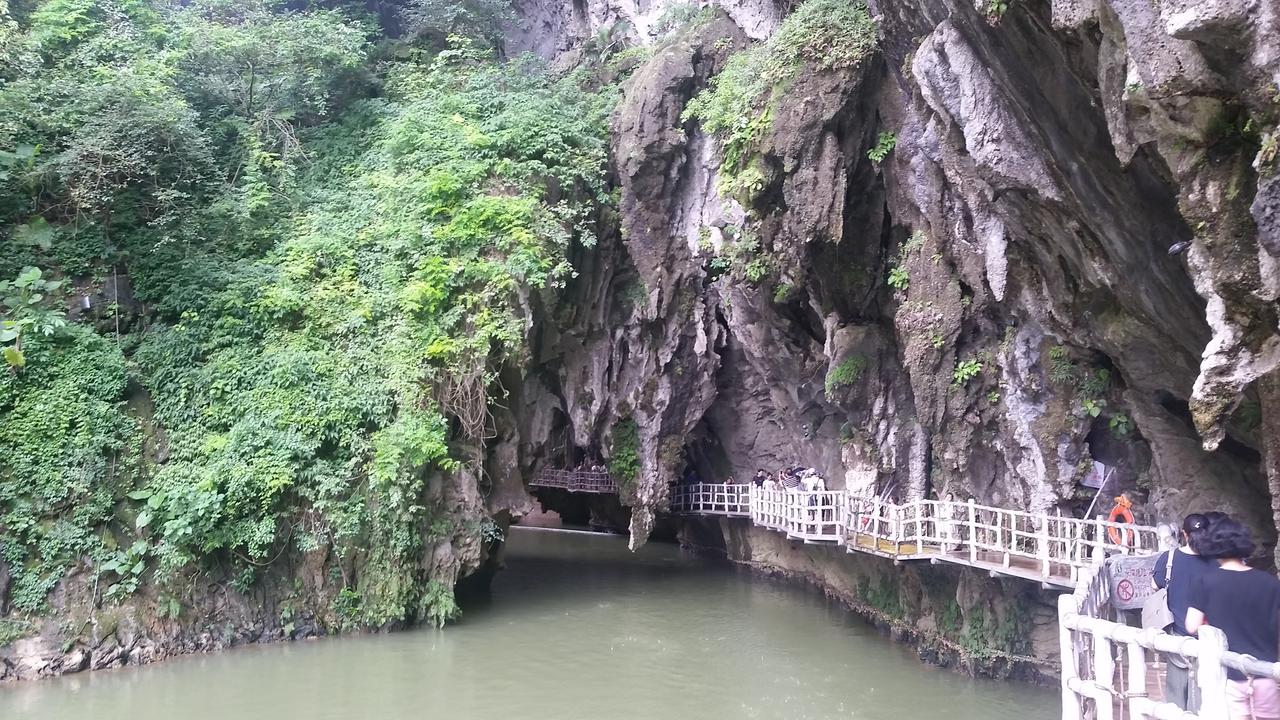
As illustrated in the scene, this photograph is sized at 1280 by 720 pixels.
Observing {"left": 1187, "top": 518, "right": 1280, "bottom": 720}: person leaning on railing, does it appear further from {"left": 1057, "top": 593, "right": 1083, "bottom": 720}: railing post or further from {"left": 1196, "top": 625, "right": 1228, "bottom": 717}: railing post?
{"left": 1057, "top": 593, "right": 1083, "bottom": 720}: railing post

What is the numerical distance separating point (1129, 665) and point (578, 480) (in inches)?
876

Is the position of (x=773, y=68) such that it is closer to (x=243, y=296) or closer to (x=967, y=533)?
(x=967, y=533)

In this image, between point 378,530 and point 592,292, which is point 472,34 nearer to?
point 592,292

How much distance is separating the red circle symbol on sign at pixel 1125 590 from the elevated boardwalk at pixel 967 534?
800 millimetres

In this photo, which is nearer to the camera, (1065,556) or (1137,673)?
(1137,673)

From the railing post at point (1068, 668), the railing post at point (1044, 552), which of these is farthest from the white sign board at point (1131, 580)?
the railing post at point (1044, 552)

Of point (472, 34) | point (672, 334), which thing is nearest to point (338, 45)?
point (472, 34)

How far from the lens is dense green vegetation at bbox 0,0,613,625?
12.2 metres

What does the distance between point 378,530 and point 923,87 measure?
9678mm

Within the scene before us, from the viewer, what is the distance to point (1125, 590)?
5.71 m

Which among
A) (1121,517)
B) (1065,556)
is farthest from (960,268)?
(1065,556)

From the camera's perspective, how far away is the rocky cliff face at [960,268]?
243 inches

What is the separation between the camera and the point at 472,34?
20.7m

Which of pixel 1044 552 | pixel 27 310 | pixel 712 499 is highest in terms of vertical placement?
pixel 27 310
